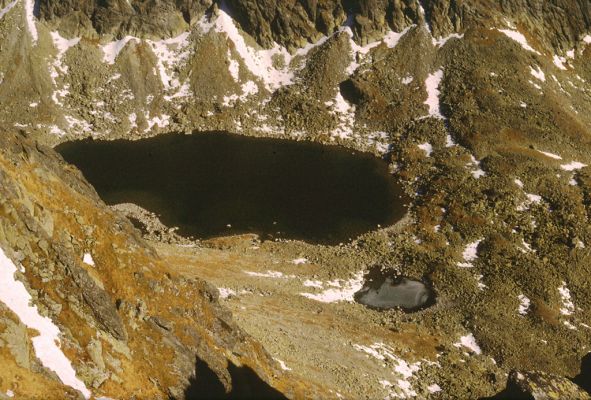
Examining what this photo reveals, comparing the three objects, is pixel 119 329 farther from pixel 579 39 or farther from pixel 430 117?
pixel 579 39

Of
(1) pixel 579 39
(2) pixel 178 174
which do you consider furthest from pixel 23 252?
(1) pixel 579 39

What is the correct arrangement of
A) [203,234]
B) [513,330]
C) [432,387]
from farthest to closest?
1. [203,234]
2. [513,330]
3. [432,387]

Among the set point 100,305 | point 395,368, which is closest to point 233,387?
point 100,305

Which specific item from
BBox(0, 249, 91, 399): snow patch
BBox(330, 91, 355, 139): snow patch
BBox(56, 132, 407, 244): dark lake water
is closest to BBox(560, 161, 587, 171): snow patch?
BBox(56, 132, 407, 244): dark lake water

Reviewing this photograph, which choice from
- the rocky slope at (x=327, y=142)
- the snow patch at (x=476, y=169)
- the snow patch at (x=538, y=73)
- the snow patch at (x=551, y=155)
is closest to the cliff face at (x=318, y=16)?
the rocky slope at (x=327, y=142)

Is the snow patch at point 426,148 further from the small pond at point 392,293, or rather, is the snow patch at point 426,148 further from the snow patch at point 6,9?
the snow patch at point 6,9

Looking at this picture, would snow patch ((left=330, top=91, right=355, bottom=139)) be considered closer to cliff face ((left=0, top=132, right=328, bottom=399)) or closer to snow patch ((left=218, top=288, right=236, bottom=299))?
snow patch ((left=218, top=288, right=236, bottom=299))
